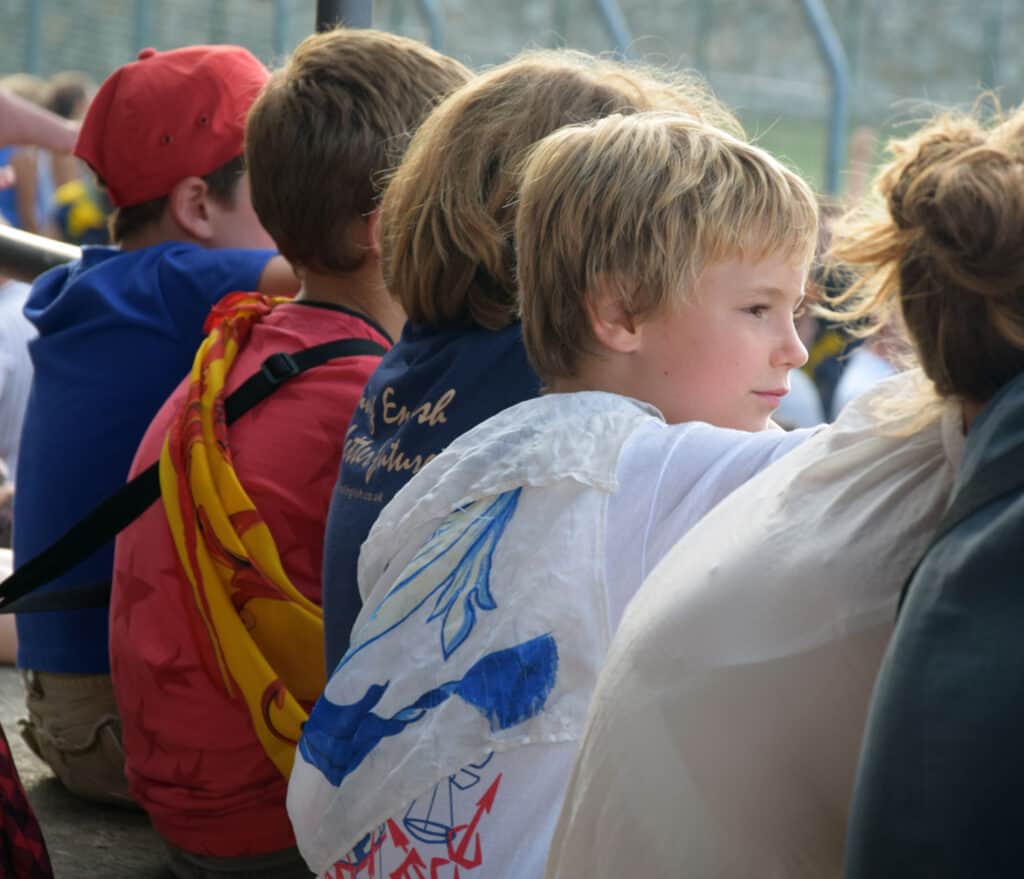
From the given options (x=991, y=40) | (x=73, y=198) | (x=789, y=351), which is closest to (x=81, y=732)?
(x=789, y=351)

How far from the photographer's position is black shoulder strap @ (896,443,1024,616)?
1.06 meters

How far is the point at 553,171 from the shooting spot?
6.35 ft

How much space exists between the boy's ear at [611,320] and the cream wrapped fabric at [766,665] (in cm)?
57

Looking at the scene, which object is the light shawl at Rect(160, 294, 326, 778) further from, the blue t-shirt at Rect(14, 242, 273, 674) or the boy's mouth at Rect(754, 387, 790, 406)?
the boy's mouth at Rect(754, 387, 790, 406)

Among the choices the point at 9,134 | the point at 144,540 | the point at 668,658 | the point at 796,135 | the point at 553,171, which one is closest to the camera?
the point at 668,658

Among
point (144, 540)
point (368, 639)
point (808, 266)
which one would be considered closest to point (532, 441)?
point (368, 639)

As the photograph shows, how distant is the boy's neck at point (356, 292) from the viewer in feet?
9.07

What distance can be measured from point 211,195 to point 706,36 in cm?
1349

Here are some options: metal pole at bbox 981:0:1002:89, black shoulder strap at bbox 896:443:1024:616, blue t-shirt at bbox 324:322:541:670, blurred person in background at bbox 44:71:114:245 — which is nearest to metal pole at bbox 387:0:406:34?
blurred person in background at bbox 44:71:114:245

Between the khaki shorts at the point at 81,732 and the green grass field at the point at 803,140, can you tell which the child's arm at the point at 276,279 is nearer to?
the khaki shorts at the point at 81,732

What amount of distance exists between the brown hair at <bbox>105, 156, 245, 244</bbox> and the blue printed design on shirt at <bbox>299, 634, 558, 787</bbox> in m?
1.70

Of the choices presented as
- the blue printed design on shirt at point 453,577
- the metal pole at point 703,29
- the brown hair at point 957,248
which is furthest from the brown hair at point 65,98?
the brown hair at point 957,248

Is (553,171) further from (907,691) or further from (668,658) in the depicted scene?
(907,691)

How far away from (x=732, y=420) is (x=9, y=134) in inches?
97.0
